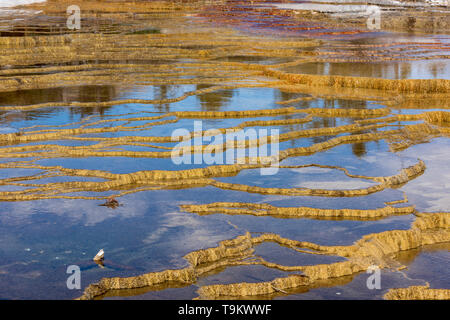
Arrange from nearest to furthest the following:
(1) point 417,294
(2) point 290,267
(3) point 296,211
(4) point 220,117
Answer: (1) point 417,294 < (2) point 290,267 < (3) point 296,211 < (4) point 220,117

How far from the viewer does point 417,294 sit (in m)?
4.98

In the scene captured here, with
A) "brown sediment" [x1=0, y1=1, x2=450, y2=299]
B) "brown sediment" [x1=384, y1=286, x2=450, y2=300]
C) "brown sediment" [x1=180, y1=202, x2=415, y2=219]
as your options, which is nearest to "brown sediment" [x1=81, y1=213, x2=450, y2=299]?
"brown sediment" [x1=0, y1=1, x2=450, y2=299]

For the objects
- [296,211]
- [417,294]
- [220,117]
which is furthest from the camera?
[220,117]

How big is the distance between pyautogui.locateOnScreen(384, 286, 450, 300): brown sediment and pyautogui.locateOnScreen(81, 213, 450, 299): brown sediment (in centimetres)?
54

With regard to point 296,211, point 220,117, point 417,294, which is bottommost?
point 417,294

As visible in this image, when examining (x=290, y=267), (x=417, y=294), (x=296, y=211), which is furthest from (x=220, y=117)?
(x=417, y=294)

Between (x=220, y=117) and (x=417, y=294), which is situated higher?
(x=220, y=117)

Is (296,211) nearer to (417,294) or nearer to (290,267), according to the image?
(290,267)

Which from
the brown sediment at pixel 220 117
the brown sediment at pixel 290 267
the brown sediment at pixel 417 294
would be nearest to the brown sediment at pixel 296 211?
the brown sediment at pixel 220 117

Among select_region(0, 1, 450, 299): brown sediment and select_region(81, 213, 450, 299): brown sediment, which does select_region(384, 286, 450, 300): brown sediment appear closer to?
select_region(0, 1, 450, 299): brown sediment

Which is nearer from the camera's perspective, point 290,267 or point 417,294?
point 417,294

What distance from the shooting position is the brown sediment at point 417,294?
4953 millimetres

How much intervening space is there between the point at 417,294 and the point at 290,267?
41.3 inches

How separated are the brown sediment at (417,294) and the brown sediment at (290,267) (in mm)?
540
